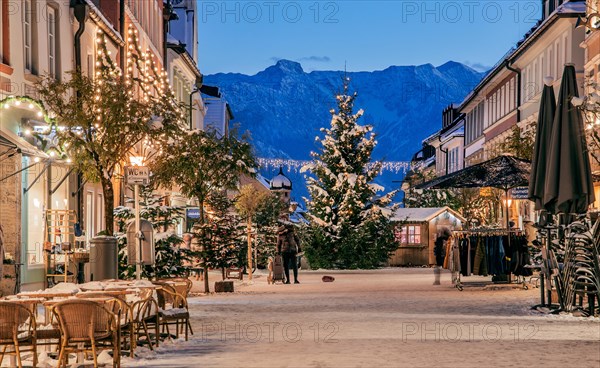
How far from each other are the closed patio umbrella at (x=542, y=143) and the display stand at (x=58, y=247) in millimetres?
10093

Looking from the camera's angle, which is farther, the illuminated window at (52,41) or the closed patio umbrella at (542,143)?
the illuminated window at (52,41)

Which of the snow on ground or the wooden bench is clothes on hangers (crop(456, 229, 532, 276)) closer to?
the snow on ground

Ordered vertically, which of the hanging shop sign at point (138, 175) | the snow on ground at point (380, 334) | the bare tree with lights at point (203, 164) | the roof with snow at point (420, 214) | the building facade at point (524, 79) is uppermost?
the building facade at point (524, 79)

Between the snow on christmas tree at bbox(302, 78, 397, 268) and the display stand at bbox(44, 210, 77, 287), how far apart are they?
24294mm

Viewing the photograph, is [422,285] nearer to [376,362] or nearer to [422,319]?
[422,319]

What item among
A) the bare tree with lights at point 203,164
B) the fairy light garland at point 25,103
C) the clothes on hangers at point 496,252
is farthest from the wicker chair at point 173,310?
the clothes on hangers at point 496,252

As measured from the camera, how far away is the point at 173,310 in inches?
645

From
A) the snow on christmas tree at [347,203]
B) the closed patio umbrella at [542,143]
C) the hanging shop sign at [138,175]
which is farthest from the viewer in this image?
the snow on christmas tree at [347,203]

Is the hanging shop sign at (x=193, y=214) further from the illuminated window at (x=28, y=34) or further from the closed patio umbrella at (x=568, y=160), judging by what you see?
the closed patio umbrella at (x=568, y=160)

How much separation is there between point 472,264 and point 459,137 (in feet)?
196

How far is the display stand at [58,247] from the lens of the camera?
26.0 m

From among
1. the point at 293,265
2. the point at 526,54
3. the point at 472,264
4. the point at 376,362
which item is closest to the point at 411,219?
the point at 526,54

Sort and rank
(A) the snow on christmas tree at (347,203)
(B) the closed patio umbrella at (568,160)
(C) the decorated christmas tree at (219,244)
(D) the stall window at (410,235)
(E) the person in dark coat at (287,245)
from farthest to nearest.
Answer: (D) the stall window at (410,235) < (A) the snow on christmas tree at (347,203) < (E) the person in dark coat at (287,245) < (C) the decorated christmas tree at (219,244) < (B) the closed patio umbrella at (568,160)

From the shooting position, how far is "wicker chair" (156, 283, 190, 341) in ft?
52.6
